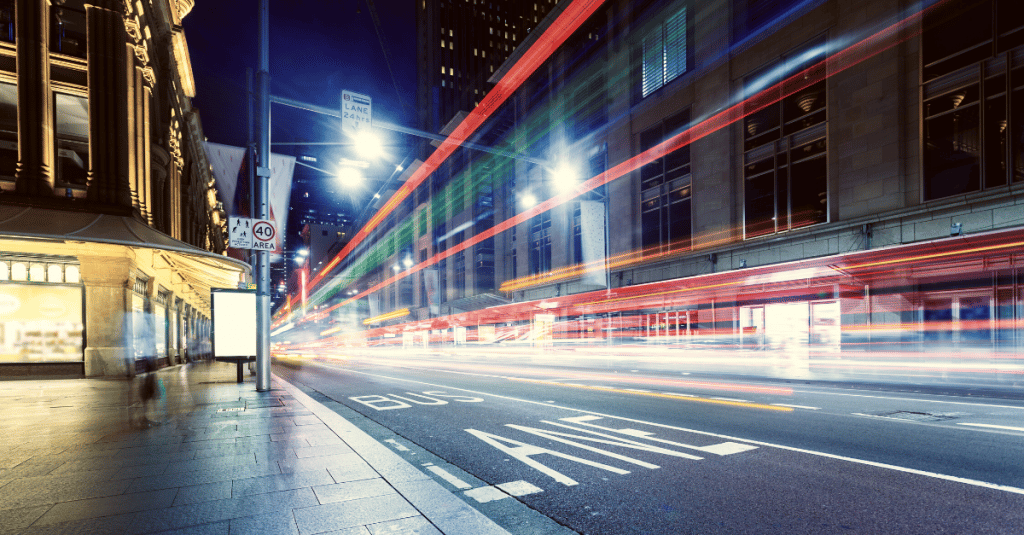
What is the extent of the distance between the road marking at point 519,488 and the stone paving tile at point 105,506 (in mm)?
2872

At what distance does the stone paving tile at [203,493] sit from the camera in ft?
14.3

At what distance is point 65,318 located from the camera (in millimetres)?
18172

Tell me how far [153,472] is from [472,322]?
46.2 m

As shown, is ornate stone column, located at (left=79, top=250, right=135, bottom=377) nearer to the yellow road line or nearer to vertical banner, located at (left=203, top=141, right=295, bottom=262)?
vertical banner, located at (left=203, top=141, right=295, bottom=262)

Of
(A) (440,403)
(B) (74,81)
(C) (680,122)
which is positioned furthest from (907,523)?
(C) (680,122)

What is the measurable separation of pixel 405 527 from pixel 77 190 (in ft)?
66.6

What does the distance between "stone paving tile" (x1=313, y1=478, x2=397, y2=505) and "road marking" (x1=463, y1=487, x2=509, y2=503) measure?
719mm

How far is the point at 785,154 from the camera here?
73.2ft

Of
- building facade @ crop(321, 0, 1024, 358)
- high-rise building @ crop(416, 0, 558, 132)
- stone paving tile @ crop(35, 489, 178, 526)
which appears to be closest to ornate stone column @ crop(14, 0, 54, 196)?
building facade @ crop(321, 0, 1024, 358)

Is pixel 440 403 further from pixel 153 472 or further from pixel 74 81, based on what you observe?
pixel 74 81

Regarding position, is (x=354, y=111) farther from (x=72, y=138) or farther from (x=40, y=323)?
(x=40, y=323)

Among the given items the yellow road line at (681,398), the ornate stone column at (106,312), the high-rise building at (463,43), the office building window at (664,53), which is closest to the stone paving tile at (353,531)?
the yellow road line at (681,398)

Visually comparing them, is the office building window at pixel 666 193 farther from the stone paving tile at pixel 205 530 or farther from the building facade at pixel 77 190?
the stone paving tile at pixel 205 530

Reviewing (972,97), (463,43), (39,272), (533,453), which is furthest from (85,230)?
(463,43)
